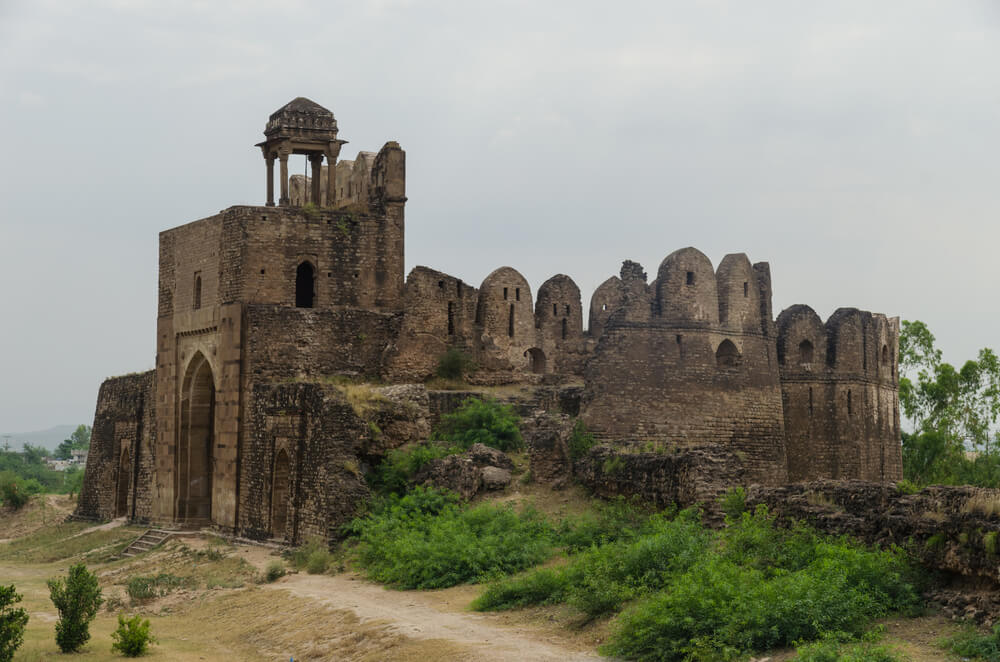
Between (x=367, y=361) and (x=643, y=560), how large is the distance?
41.2ft

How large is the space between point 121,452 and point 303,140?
30.5 ft

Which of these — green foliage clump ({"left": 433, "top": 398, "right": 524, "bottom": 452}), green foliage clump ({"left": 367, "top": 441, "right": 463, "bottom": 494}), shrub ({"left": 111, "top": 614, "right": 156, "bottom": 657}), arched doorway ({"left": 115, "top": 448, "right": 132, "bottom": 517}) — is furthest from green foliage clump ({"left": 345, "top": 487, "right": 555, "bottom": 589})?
arched doorway ({"left": 115, "top": 448, "right": 132, "bottom": 517})

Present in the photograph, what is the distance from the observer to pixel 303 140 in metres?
25.2

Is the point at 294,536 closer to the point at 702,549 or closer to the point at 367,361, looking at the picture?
the point at 367,361

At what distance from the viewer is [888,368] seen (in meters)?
24.6

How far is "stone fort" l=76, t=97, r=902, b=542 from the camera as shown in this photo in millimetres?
20781

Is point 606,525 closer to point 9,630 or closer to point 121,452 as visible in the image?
point 9,630

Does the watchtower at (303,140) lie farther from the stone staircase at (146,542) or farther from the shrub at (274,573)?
the shrub at (274,573)

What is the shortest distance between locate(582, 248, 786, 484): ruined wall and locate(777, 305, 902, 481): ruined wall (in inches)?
40.4

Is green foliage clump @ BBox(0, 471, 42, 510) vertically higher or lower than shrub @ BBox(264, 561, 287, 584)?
higher

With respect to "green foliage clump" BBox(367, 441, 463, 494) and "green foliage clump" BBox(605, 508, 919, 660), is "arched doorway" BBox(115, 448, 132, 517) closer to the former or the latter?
"green foliage clump" BBox(367, 441, 463, 494)

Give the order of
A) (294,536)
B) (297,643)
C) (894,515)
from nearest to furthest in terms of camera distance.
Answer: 1. (894,515)
2. (297,643)
3. (294,536)

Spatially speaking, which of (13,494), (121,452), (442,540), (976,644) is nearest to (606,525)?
(442,540)

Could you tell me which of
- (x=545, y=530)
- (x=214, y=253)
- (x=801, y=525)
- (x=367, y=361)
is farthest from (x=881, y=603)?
(x=214, y=253)
